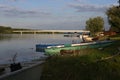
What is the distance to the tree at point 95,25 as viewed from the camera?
9911 cm

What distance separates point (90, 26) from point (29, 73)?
91657 mm

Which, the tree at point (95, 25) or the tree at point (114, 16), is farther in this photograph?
the tree at point (95, 25)

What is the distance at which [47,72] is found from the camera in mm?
14625

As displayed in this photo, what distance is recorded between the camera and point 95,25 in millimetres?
98625

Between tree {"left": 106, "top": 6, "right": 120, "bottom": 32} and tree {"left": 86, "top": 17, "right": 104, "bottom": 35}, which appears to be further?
tree {"left": 86, "top": 17, "right": 104, "bottom": 35}

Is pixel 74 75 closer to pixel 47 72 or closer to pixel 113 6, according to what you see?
pixel 47 72

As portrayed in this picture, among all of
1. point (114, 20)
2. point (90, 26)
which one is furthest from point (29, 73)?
point (90, 26)

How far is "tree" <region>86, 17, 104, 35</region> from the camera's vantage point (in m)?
99.1

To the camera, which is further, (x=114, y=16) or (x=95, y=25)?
(x=95, y=25)

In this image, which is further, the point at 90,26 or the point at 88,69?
the point at 90,26

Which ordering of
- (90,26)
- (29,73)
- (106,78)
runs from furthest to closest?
(90,26) → (106,78) → (29,73)

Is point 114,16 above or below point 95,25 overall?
above

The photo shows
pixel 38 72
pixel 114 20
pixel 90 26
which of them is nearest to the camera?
pixel 38 72

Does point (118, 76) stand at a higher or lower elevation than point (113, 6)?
lower
